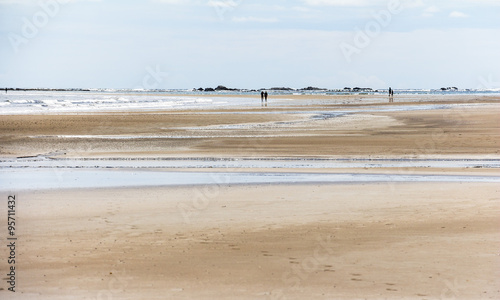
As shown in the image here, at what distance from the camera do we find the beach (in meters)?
8.58

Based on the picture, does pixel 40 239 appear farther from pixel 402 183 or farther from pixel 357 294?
pixel 402 183

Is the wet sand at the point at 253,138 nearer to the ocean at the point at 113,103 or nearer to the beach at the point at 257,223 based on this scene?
the beach at the point at 257,223

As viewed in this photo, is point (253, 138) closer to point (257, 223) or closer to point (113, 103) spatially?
point (257, 223)

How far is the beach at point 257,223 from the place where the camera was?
8578 millimetres

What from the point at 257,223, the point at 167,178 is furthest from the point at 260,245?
the point at 167,178

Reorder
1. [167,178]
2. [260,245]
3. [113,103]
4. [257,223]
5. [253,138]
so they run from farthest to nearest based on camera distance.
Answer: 1. [113,103]
2. [253,138]
3. [167,178]
4. [257,223]
5. [260,245]

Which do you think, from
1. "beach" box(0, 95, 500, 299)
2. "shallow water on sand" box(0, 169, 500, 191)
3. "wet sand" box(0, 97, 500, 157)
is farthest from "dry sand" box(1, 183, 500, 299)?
"wet sand" box(0, 97, 500, 157)

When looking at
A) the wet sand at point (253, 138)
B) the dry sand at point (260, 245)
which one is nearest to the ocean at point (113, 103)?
the wet sand at point (253, 138)

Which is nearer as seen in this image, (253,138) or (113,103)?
(253,138)

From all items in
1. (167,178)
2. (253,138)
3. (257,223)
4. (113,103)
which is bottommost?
(113,103)

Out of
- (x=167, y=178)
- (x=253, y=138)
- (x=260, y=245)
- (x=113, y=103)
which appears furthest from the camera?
(x=113, y=103)

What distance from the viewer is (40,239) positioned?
35.4 feet

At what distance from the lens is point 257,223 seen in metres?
12.0

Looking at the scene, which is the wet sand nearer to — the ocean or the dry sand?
the dry sand
